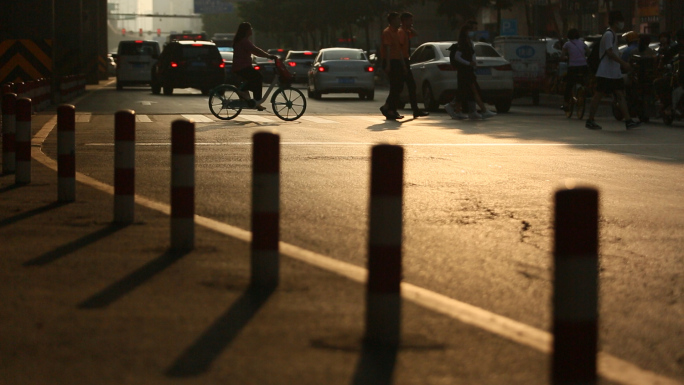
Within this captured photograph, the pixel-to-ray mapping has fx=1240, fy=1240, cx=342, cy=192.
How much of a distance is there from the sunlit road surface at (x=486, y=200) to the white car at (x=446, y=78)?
5213mm

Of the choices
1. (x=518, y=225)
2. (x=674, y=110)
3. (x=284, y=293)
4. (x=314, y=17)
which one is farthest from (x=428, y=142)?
(x=314, y=17)

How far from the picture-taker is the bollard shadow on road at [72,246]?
6.76 m

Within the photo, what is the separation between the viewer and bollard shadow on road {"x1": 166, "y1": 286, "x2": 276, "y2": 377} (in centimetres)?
448

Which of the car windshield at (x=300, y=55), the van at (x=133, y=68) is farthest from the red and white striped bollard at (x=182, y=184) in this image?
the car windshield at (x=300, y=55)

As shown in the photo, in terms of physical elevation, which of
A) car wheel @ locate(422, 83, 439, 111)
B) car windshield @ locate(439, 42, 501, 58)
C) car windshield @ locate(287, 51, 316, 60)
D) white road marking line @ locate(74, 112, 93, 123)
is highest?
car windshield @ locate(439, 42, 501, 58)

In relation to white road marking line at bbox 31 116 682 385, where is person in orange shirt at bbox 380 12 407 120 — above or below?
above

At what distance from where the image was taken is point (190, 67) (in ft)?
121

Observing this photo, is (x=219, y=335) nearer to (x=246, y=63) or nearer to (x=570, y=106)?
(x=246, y=63)

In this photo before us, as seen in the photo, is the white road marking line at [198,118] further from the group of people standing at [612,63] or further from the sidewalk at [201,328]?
the sidewalk at [201,328]

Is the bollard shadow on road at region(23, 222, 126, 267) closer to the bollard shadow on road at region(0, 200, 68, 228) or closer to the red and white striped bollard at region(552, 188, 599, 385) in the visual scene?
the bollard shadow on road at region(0, 200, 68, 228)

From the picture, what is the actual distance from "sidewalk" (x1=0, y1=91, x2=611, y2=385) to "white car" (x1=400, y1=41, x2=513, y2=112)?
1820cm

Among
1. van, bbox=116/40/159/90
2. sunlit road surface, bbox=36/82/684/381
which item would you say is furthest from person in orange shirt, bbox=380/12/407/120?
van, bbox=116/40/159/90

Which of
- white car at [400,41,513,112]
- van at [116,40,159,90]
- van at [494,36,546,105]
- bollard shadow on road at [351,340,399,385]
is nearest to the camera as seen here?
bollard shadow on road at [351,340,399,385]

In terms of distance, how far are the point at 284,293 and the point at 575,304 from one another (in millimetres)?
2333
